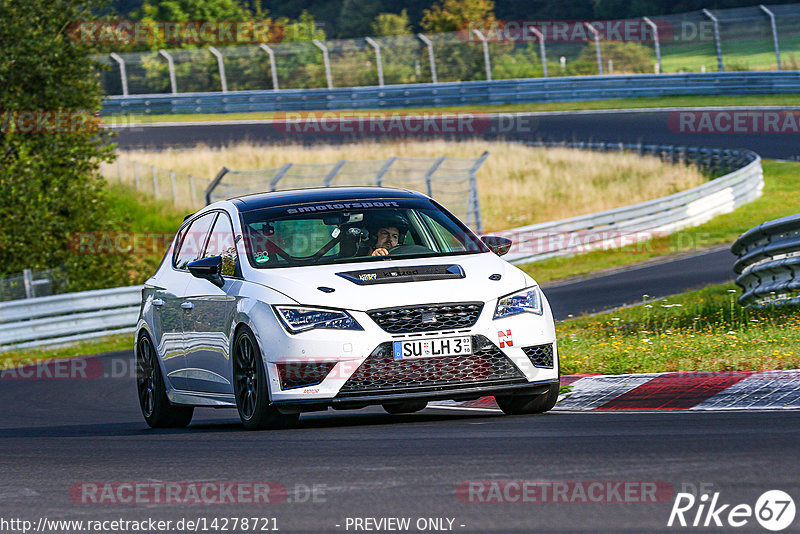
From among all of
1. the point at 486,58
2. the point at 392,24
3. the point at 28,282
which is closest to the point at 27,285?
the point at 28,282

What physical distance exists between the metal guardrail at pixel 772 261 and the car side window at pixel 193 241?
550cm

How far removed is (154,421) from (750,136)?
28.6 m

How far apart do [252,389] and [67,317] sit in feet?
47.4

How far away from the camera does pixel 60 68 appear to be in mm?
27141

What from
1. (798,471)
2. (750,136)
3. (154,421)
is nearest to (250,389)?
(154,421)

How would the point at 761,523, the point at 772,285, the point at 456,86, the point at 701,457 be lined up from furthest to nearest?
the point at 456,86 < the point at 772,285 < the point at 701,457 < the point at 761,523

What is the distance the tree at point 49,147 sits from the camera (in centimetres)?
2630

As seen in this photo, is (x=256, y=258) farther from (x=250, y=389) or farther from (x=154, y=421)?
(x=154, y=421)

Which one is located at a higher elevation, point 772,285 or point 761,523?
point 761,523

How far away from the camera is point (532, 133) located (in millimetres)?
41156

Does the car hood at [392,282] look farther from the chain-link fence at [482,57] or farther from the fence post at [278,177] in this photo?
the chain-link fence at [482,57]

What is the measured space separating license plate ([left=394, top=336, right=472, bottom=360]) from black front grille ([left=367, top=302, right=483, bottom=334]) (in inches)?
2.8

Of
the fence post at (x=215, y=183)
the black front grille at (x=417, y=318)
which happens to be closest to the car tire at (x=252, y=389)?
the black front grille at (x=417, y=318)

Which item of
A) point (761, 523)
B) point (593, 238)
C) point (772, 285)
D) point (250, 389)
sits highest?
point (761, 523)
